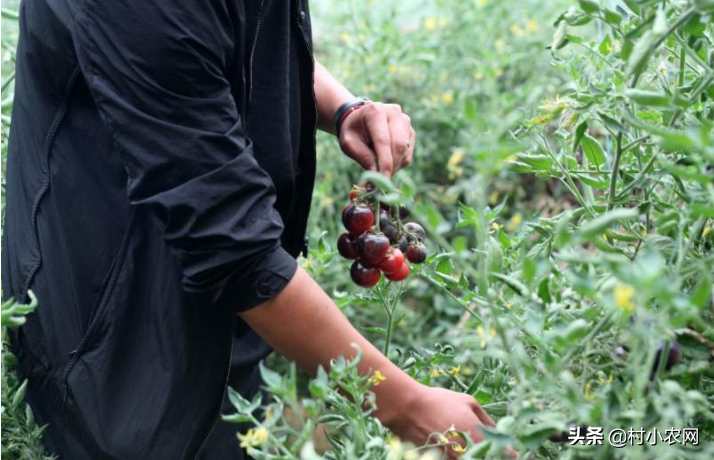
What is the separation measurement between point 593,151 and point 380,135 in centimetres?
32

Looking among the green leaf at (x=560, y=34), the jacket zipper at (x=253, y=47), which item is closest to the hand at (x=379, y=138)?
the jacket zipper at (x=253, y=47)

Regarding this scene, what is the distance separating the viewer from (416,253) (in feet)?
3.89

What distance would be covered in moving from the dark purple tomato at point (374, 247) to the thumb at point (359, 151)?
8.1 inches

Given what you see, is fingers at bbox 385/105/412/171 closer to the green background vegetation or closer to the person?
the person

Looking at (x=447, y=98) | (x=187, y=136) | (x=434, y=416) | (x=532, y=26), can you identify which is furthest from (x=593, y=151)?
(x=532, y=26)

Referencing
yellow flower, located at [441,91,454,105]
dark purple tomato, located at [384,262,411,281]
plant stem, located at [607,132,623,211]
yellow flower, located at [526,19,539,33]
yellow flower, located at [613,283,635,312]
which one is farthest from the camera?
yellow flower, located at [526,19,539,33]

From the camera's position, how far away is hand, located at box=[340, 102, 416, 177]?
4.25ft

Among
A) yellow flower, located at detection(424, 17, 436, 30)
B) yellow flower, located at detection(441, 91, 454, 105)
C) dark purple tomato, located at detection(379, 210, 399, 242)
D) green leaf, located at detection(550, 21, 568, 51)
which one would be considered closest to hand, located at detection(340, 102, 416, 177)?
dark purple tomato, located at detection(379, 210, 399, 242)

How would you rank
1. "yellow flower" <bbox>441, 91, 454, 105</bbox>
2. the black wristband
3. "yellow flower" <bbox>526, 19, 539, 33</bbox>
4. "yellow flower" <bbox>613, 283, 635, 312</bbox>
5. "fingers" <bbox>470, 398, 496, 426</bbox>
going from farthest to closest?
1. "yellow flower" <bbox>526, 19, 539, 33</bbox>
2. "yellow flower" <bbox>441, 91, 454, 105</bbox>
3. the black wristband
4. "fingers" <bbox>470, 398, 496, 426</bbox>
5. "yellow flower" <bbox>613, 283, 635, 312</bbox>

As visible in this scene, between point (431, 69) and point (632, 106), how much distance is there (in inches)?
75.8

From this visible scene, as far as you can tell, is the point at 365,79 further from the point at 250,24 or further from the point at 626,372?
the point at 626,372

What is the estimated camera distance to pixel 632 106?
3.23 feet

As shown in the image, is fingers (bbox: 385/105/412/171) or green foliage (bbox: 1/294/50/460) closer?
green foliage (bbox: 1/294/50/460)

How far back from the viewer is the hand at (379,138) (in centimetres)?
129
